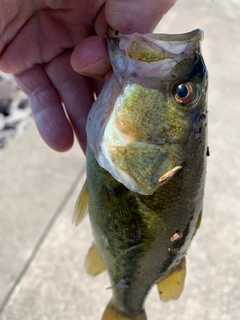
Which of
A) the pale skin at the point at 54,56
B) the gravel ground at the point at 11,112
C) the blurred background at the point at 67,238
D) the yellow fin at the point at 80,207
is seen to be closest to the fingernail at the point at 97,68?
the pale skin at the point at 54,56

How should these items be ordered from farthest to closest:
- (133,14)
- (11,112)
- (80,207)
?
(11,112) → (80,207) → (133,14)

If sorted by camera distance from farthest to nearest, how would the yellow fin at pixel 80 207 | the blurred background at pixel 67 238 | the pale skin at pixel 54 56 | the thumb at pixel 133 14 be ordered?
1. the blurred background at pixel 67 238
2. the pale skin at pixel 54 56
3. the yellow fin at pixel 80 207
4. the thumb at pixel 133 14

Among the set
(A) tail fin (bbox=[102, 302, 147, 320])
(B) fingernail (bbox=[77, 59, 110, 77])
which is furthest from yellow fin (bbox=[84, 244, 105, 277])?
(B) fingernail (bbox=[77, 59, 110, 77])

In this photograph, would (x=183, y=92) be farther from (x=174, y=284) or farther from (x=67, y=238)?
(x=67, y=238)

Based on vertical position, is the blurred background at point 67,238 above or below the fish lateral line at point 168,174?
below

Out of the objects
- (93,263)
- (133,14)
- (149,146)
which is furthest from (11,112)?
(149,146)

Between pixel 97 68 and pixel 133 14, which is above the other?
pixel 133 14

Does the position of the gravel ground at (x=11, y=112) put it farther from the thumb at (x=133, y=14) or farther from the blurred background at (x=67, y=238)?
the thumb at (x=133, y=14)
